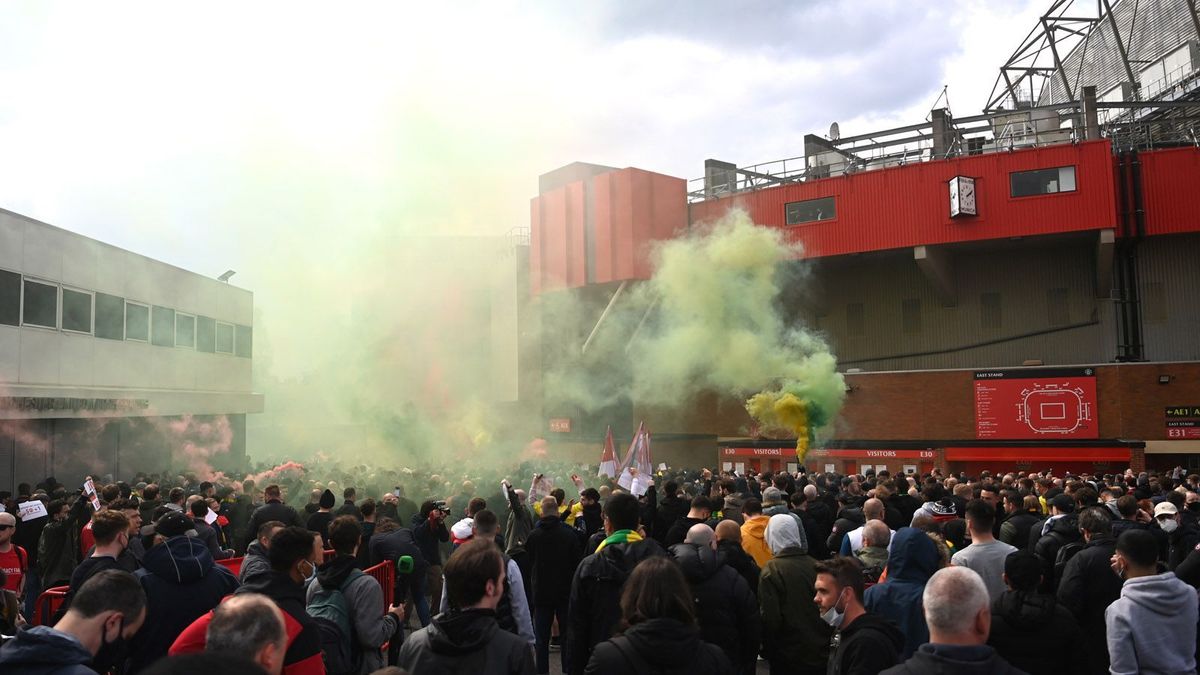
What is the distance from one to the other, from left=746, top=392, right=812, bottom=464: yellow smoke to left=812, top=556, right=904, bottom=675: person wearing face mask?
1027 inches

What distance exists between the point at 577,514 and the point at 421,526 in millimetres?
2119

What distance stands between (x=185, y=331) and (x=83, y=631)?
95.4 ft

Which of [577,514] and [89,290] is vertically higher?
[89,290]

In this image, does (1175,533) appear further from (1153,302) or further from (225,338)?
(225,338)

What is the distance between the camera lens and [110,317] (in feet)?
80.5

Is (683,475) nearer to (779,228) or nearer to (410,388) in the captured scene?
(779,228)

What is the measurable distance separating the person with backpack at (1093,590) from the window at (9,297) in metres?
22.5

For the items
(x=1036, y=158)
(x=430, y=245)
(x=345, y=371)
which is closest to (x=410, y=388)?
(x=345, y=371)

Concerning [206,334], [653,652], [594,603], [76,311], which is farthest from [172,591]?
Result: [206,334]

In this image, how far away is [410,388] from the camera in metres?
42.9

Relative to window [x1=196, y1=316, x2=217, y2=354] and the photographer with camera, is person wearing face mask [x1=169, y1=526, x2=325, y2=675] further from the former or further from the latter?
window [x1=196, y1=316, x2=217, y2=354]

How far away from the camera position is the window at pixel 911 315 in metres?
35.8

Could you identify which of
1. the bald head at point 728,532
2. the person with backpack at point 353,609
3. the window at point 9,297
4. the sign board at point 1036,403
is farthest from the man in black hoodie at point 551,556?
the sign board at point 1036,403

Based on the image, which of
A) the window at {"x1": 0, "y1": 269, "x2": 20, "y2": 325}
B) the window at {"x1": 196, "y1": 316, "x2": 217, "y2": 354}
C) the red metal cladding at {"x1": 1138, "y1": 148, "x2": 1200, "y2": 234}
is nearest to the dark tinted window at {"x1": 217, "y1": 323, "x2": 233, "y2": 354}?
the window at {"x1": 196, "y1": 316, "x2": 217, "y2": 354}
